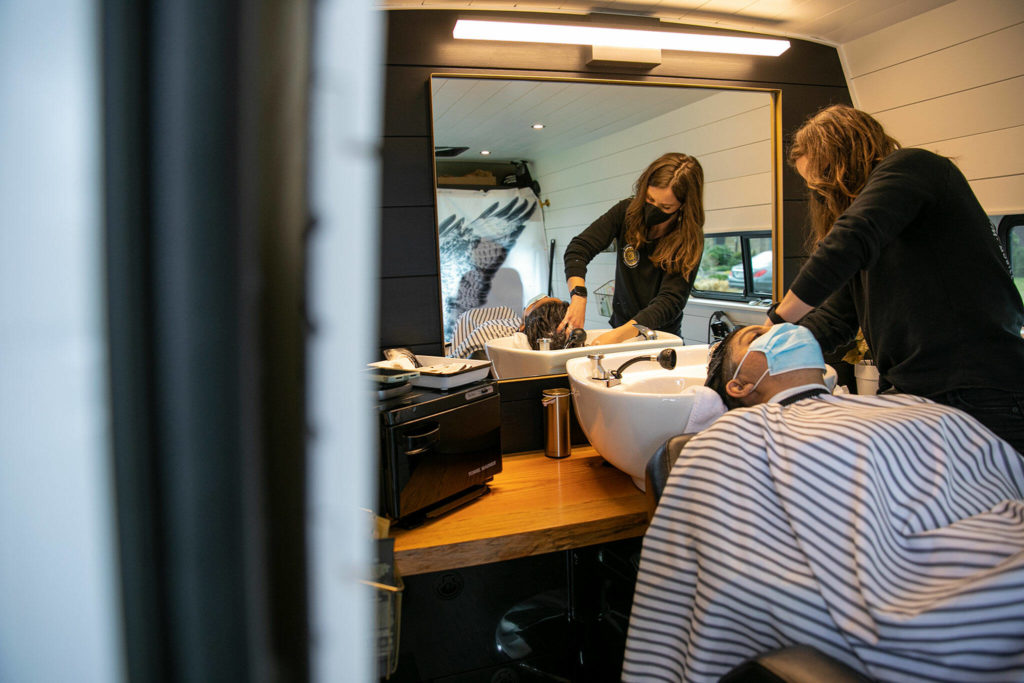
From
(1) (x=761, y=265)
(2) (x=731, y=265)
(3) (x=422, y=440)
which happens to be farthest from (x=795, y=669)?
(1) (x=761, y=265)

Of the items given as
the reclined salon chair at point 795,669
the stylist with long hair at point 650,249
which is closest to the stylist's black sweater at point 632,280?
the stylist with long hair at point 650,249

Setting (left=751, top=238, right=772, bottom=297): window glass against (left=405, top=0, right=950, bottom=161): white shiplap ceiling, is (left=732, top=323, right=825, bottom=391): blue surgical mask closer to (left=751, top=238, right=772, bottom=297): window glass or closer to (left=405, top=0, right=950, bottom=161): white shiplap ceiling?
(left=751, top=238, right=772, bottom=297): window glass

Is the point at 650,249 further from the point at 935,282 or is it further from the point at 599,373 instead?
the point at 935,282

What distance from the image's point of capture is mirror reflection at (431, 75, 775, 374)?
7.11ft

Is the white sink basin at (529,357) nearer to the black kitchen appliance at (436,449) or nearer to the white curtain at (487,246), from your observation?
the white curtain at (487,246)

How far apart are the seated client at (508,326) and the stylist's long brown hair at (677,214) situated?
1.37ft

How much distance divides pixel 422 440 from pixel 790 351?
1.04 meters

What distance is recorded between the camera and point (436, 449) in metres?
1.75

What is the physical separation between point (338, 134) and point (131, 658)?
24 cm

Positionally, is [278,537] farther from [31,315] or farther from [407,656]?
[407,656]

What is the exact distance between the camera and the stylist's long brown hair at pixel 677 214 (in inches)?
93.0

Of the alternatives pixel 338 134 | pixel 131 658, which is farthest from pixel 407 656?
pixel 338 134

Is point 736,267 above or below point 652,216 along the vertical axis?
below

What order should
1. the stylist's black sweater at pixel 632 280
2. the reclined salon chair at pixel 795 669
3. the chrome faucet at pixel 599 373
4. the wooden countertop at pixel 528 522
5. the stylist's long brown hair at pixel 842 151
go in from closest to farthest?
the reclined salon chair at pixel 795 669 < the wooden countertop at pixel 528 522 < the stylist's long brown hair at pixel 842 151 < the chrome faucet at pixel 599 373 < the stylist's black sweater at pixel 632 280
